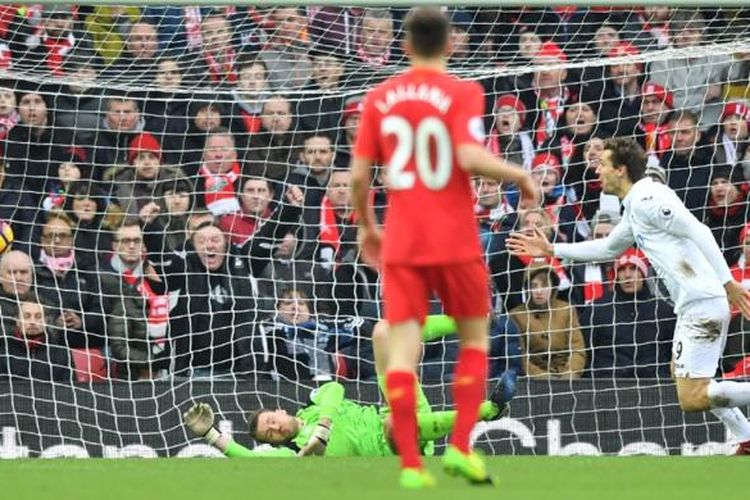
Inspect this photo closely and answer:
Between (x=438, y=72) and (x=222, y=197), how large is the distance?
619cm

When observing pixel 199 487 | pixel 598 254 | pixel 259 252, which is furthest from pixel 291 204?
pixel 199 487

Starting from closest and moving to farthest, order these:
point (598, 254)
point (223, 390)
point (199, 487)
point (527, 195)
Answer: point (527, 195)
point (199, 487)
point (598, 254)
point (223, 390)

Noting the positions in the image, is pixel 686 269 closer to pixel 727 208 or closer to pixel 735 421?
pixel 735 421

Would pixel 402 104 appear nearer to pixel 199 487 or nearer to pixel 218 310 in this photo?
pixel 199 487

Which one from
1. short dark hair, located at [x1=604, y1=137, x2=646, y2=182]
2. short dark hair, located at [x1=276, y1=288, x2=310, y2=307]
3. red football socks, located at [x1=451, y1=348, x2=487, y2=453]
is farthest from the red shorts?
short dark hair, located at [x1=276, y1=288, x2=310, y2=307]

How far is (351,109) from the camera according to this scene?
512 inches

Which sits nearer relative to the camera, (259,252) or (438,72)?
(438,72)

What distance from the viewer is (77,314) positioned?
12.5m

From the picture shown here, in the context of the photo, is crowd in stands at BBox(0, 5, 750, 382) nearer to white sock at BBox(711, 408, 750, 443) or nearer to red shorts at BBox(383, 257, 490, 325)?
white sock at BBox(711, 408, 750, 443)

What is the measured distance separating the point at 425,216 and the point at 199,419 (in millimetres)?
4319

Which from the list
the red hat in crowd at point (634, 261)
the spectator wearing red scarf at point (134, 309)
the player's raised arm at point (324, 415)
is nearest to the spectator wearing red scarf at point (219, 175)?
the spectator wearing red scarf at point (134, 309)

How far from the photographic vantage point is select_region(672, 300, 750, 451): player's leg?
34.7 ft

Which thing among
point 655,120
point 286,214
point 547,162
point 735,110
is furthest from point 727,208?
point 286,214

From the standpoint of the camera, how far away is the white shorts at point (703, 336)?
10.6 meters
